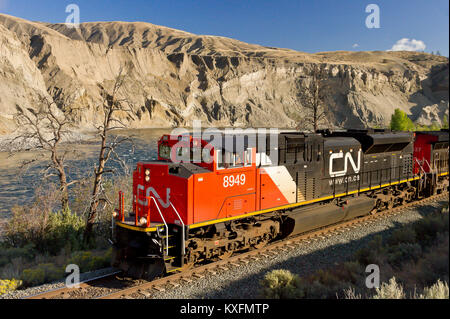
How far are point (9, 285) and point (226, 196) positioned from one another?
5709 millimetres

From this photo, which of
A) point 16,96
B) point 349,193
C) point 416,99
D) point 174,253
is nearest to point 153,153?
point 16,96

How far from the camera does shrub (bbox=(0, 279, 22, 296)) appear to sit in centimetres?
874

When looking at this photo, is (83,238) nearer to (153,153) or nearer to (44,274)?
(44,274)

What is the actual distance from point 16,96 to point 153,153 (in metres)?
26.6

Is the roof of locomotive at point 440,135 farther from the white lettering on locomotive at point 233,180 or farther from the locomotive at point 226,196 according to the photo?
the white lettering on locomotive at point 233,180

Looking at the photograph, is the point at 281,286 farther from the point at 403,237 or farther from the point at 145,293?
the point at 403,237

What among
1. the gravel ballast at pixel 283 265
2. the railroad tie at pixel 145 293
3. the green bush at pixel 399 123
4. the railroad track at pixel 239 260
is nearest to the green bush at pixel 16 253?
the railroad track at pixel 239 260

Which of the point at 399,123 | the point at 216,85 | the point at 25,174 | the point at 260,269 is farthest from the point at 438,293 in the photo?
the point at 216,85

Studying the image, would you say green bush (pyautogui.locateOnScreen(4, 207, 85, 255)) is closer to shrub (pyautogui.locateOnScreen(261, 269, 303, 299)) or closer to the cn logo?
shrub (pyautogui.locateOnScreen(261, 269, 303, 299))

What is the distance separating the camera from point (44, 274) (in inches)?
379

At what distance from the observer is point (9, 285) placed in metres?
8.95

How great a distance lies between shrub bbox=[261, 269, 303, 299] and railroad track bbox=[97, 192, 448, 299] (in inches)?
73.1

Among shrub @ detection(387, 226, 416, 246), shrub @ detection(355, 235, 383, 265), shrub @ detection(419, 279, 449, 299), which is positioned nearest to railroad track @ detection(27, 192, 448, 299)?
shrub @ detection(355, 235, 383, 265)

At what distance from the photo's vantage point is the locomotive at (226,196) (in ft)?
29.5
